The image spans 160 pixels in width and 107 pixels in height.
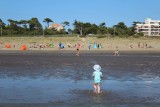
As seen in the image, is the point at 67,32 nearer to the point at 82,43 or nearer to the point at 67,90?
the point at 82,43

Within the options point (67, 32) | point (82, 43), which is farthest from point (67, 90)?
point (67, 32)

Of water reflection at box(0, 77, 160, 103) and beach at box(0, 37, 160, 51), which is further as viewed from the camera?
beach at box(0, 37, 160, 51)

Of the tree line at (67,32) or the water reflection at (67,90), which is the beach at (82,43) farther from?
the water reflection at (67,90)

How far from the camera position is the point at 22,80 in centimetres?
1766

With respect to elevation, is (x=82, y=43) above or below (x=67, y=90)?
above

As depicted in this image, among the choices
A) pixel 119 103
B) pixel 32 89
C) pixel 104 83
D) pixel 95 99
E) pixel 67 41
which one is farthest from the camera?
pixel 67 41

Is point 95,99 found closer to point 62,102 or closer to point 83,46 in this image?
point 62,102

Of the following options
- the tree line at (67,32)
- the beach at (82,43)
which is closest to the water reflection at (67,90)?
the beach at (82,43)

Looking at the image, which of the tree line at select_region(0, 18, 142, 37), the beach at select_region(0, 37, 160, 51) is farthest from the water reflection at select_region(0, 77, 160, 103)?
the tree line at select_region(0, 18, 142, 37)

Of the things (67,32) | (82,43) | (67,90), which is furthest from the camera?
(67,32)

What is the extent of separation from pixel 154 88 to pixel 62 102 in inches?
194

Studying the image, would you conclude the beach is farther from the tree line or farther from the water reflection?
the water reflection

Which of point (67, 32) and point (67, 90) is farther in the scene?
point (67, 32)

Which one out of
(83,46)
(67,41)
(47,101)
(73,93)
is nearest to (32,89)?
(73,93)
